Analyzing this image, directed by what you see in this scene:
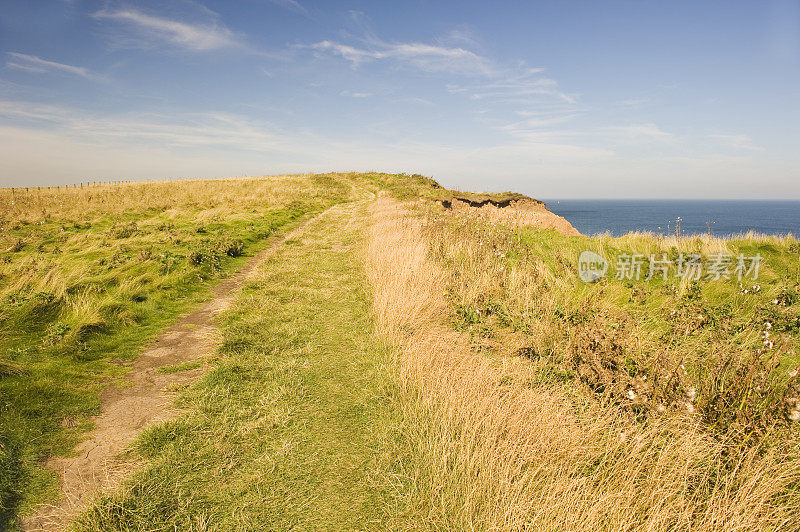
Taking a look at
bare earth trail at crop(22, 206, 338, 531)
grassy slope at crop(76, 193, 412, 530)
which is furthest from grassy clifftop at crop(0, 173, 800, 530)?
bare earth trail at crop(22, 206, 338, 531)

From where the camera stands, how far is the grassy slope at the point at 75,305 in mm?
3617

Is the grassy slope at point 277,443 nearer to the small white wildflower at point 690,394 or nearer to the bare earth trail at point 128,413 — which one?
the bare earth trail at point 128,413

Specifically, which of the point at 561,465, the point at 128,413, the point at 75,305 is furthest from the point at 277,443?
the point at 75,305

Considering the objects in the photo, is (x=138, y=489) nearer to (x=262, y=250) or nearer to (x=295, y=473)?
(x=295, y=473)

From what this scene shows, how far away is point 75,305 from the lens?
21.7 feet

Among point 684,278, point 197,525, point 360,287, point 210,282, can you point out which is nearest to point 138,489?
point 197,525

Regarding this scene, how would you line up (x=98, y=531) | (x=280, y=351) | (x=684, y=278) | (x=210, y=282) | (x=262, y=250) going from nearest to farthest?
(x=98, y=531) → (x=280, y=351) → (x=684, y=278) → (x=210, y=282) → (x=262, y=250)

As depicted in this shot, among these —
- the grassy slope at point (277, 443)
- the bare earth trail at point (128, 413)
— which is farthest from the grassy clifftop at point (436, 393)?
the bare earth trail at point (128, 413)

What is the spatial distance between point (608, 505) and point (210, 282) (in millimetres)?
9405

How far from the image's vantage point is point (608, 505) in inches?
107

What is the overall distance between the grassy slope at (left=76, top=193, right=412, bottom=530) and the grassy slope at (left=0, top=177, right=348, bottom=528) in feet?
3.33

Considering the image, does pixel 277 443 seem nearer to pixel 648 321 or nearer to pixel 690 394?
pixel 690 394

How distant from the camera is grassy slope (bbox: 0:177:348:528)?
362 centimetres

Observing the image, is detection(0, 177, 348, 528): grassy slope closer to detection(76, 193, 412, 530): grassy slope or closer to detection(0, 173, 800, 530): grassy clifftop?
detection(0, 173, 800, 530): grassy clifftop
